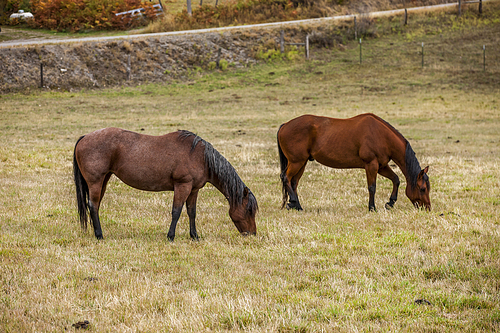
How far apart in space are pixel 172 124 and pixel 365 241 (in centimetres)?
1808

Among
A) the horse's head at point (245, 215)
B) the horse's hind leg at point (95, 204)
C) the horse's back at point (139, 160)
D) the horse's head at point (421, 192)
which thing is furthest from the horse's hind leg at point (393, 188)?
the horse's hind leg at point (95, 204)

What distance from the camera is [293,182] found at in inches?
408

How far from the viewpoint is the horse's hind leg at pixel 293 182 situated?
991cm

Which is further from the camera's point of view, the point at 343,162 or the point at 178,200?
the point at 343,162

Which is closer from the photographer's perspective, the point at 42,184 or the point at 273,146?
the point at 42,184

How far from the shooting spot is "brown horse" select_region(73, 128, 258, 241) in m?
7.49

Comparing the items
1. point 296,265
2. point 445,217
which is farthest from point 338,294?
point 445,217

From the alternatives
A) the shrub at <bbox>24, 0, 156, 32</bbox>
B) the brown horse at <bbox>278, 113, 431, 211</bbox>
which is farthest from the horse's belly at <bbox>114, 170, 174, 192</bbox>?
the shrub at <bbox>24, 0, 156, 32</bbox>

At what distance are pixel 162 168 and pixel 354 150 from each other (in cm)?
428

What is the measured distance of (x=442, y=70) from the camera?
3603cm

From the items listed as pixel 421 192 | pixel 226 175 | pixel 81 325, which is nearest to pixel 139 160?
pixel 226 175

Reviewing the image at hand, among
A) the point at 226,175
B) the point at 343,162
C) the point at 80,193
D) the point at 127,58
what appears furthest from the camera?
the point at 127,58

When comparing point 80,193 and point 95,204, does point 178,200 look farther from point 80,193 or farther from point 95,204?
point 80,193

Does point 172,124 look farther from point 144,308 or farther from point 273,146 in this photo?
point 144,308
